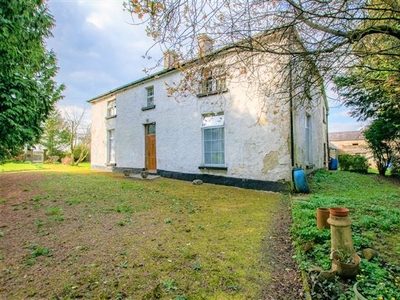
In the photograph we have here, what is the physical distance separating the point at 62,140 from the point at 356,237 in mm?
26850

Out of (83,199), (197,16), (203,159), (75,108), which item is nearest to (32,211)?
(83,199)

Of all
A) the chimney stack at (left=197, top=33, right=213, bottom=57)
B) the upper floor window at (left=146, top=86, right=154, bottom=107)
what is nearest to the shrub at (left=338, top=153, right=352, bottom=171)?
the upper floor window at (left=146, top=86, right=154, bottom=107)

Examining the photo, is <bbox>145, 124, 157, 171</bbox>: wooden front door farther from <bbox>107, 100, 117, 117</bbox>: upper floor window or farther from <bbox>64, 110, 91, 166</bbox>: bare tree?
<bbox>64, 110, 91, 166</bbox>: bare tree

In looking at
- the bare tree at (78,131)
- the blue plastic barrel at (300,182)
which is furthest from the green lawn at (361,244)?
the bare tree at (78,131)

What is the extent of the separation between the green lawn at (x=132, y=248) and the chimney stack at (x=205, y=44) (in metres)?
3.20

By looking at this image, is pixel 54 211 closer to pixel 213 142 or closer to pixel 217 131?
pixel 213 142

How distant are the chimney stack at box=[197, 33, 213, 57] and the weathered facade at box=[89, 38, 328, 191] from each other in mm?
519

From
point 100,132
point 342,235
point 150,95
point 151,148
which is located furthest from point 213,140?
point 100,132

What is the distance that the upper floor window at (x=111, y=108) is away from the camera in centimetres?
1448

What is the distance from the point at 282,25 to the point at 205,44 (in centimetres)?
133

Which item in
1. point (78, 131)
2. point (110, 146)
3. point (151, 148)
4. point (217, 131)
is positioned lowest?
point (151, 148)

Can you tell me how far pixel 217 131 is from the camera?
29.8 feet

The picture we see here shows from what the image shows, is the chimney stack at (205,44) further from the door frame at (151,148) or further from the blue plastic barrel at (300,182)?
the door frame at (151,148)

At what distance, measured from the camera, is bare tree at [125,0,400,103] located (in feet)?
9.35
